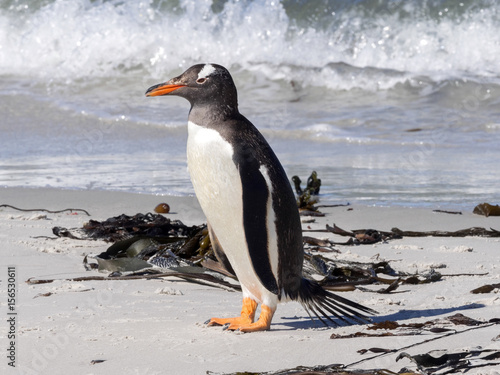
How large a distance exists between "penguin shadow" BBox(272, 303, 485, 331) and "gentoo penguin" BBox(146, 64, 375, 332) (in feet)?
0.21

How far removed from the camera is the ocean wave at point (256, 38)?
55.1ft

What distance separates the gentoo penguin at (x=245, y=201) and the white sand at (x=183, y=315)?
16 centimetres

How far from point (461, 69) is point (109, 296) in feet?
45.9

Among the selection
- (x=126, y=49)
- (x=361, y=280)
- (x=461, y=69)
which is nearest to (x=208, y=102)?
(x=361, y=280)

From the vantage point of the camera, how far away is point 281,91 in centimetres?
1492

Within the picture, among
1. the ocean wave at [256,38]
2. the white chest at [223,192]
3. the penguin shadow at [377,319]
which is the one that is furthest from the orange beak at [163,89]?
the ocean wave at [256,38]

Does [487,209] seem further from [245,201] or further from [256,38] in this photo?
[256,38]

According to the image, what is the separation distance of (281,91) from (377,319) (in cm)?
1193

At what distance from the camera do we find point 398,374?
2.28 m

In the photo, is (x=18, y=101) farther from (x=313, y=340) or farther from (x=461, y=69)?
(x=313, y=340)

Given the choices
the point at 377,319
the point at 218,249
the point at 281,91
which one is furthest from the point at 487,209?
the point at 281,91

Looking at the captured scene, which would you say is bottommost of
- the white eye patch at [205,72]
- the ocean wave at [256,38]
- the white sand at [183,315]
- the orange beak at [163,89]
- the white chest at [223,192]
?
the white sand at [183,315]

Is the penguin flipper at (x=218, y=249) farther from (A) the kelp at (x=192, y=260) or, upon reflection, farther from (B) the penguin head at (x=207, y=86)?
(B) the penguin head at (x=207, y=86)

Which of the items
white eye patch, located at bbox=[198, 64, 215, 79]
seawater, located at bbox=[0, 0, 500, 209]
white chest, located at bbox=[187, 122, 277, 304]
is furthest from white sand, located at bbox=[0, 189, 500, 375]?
seawater, located at bbox=[0, 0, 500, 209]
